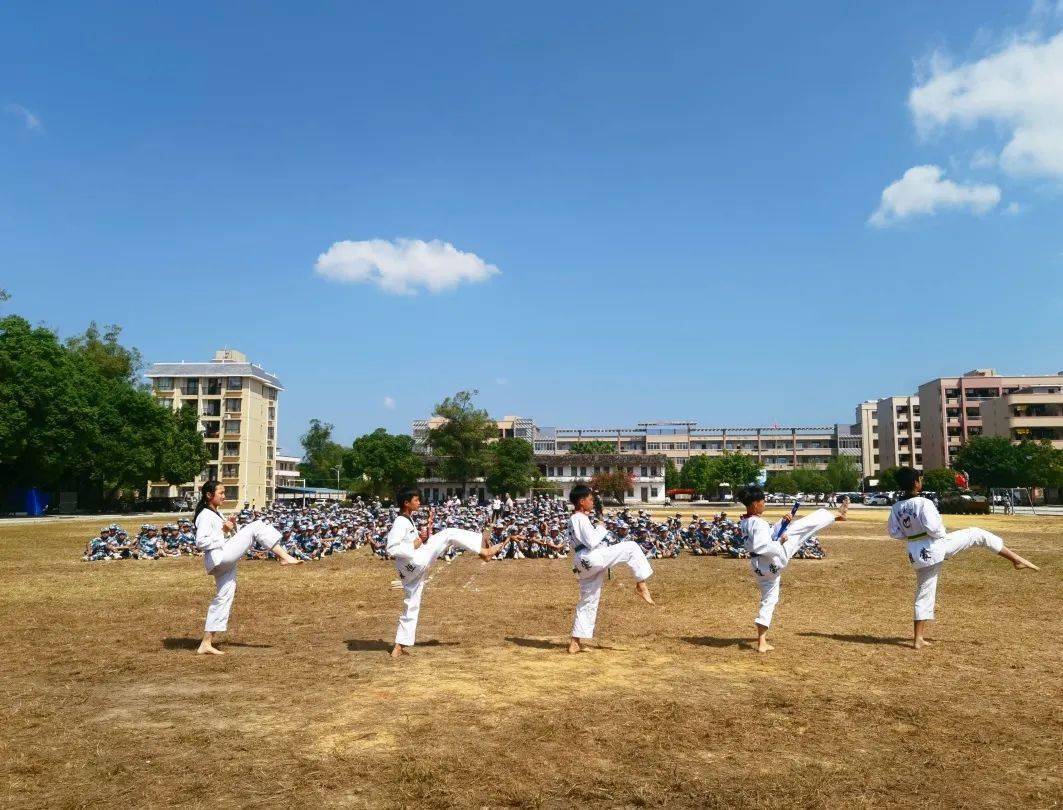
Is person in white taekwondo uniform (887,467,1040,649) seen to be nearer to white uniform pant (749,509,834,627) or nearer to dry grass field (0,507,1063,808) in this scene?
dry grass field (0,507,1063,808)

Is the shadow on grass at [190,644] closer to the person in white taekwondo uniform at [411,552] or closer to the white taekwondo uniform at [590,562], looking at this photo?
the person in white taekwondo uniform at [411,552]

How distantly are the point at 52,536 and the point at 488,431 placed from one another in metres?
35.6

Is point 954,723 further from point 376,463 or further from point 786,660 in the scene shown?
point 376,463

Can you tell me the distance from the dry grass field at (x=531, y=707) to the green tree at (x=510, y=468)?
5120 centimetres

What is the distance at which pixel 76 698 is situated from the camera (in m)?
6.59

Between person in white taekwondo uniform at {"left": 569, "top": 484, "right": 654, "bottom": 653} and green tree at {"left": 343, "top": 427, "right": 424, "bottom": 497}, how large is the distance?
181ft

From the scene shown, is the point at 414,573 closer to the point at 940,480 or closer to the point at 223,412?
the point at 940,480

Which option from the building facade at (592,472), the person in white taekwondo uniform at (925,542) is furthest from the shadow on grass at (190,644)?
the building facade at (592,472)

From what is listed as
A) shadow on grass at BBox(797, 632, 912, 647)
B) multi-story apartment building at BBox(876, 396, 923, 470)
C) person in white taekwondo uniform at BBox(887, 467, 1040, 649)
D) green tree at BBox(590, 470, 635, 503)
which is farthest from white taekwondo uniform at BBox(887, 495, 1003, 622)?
multi-story apartment building at BBox(876, 396, 923, 470)

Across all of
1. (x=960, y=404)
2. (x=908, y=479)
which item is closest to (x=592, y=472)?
(x=960, y=404)

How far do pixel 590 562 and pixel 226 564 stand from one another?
13.7 ft

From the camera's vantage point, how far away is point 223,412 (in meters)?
74.7

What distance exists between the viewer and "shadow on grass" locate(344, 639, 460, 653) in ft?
28.3

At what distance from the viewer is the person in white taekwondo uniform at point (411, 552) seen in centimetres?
820
